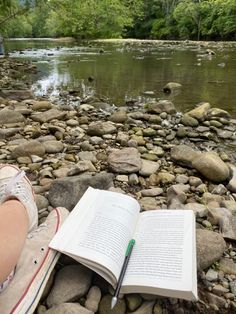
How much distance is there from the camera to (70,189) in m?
1.54

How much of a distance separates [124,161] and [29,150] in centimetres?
69

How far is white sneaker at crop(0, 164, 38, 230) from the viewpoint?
48.1 inches

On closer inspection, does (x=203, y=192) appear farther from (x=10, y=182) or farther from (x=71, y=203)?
(x=10, y=182)

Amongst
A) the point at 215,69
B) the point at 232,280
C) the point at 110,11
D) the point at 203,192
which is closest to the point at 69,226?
the point at 232,280

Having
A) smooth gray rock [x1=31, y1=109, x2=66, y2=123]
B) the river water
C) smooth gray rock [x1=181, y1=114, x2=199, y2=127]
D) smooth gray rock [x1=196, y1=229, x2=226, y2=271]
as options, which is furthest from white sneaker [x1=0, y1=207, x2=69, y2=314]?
the river water

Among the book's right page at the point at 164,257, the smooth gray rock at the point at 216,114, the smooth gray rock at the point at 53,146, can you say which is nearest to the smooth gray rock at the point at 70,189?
the book's right page at the point at 164,257

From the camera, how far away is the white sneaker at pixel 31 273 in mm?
894

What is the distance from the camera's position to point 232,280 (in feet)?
3.70

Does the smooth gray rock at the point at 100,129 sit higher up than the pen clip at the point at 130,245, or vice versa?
the pen clip at the point at 130,245

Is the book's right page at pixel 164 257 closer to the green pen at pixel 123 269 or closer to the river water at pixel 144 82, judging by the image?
the green pen at pixel 123 269

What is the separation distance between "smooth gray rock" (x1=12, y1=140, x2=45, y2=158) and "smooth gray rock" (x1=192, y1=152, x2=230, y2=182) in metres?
1.11

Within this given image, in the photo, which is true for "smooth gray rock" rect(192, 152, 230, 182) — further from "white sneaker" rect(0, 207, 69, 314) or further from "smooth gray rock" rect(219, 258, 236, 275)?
"white sneaker" rect(0, 207, 69, 314)

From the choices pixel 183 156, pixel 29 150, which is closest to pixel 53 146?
pixel 29 150

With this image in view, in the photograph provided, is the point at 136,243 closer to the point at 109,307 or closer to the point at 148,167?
the point at 109,307
